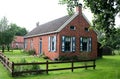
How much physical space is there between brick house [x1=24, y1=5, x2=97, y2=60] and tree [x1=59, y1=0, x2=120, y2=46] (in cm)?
692

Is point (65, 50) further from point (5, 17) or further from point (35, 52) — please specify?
point (5, 17)

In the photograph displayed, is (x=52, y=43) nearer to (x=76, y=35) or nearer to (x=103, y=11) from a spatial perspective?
(x=76, y=35)

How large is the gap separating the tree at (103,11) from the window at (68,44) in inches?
307

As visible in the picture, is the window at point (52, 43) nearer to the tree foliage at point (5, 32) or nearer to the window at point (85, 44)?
the window at point (85, 44)

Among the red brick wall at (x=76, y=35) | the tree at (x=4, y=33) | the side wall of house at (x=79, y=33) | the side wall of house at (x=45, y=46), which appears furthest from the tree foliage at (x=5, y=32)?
the side wall of house at (x=79, y=33)

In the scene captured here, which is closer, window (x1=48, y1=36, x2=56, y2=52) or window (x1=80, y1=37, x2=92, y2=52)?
window (x1=48, y1=36, x2=56, y2=52)

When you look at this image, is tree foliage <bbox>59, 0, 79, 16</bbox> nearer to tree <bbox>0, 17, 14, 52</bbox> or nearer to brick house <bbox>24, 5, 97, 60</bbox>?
brick house <bbox>24, 5, 97, 60</bbox>

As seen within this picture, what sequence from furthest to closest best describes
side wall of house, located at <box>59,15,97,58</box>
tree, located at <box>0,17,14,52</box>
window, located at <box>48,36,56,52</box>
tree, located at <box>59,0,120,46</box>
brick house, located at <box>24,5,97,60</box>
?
tree, located at <box>0,17,14,52</box>
window, located at <box>48,36,56,52</box>
side wall of house, located at <box>59,15,97,58</box>
brick house, located at <box>24,5,97,60</box>
tree, located at <box>59,0,120,46</box>

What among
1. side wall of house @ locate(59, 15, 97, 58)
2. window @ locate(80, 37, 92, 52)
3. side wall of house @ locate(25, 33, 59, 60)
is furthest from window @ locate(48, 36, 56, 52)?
window @ locate(80, 37, 92, 52)

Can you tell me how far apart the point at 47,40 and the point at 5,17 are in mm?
19408

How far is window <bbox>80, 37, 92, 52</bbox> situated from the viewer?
27.6 m

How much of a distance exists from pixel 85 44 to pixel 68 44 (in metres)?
3.02

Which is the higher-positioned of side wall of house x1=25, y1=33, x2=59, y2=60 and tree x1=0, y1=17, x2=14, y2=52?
tree x1=0, y1=17, x2=14, y2=52

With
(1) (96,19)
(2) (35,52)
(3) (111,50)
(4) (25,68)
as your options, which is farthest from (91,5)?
(3) (111,50)
